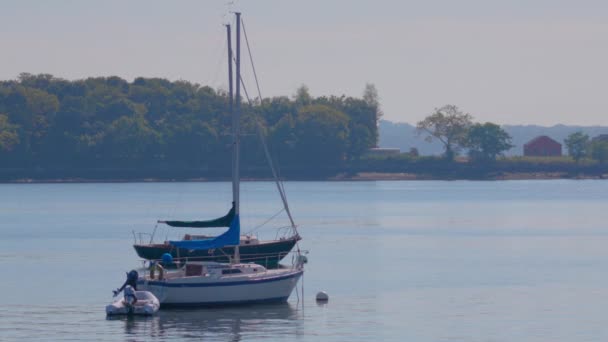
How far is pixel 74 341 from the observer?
45312 mm

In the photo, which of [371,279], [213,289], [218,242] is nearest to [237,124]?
[218,242]

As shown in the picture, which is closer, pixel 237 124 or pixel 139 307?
pixel 139 307

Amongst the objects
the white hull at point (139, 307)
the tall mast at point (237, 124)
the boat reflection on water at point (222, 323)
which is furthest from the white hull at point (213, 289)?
the tall mast at point (237, 124)

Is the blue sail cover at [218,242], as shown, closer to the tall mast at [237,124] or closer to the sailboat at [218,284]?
the tall mast at [237,124]

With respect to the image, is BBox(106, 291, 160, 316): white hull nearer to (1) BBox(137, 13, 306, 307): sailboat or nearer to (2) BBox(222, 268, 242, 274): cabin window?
(1) BBox(137, 13, 306, 307): sailboat

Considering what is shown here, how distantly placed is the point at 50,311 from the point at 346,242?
1572 inches

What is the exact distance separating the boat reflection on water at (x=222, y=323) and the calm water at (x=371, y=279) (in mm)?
52

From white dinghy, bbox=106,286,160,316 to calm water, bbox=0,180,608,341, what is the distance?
49 cm

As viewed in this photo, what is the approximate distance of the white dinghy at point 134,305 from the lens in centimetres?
5006

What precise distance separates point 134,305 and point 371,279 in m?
17.7

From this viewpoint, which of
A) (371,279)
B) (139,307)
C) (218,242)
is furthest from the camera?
(371,279)

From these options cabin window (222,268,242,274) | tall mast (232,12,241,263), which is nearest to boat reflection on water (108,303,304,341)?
cabin window (222,268,242,274)

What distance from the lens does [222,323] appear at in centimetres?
4922

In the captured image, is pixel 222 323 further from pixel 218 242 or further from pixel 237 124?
pixel 237 124
